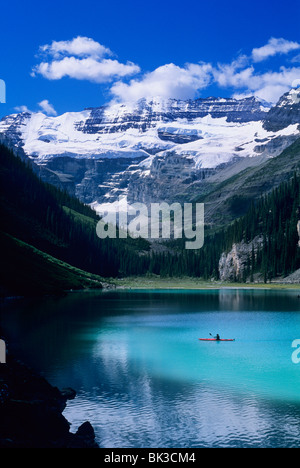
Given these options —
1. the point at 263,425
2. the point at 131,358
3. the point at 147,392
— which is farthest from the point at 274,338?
the point at 263,425

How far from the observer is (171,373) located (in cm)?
4953

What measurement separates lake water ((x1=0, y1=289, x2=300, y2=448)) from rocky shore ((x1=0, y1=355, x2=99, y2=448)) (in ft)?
4.84

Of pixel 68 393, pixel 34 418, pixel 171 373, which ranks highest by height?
pixel 34 418

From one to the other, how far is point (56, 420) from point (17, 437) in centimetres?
360

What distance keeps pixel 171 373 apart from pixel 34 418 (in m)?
21.2

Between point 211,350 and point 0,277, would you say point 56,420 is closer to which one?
point 211,350

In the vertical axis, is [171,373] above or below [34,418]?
below
